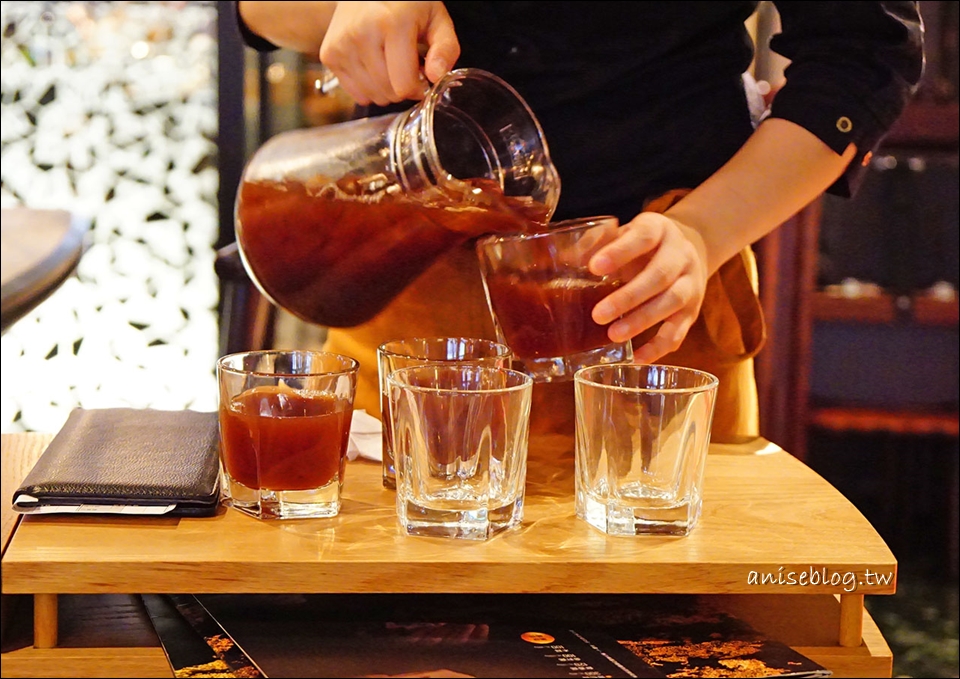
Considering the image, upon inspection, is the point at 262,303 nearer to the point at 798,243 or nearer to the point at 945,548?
the point at 798,243

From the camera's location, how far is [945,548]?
266cm

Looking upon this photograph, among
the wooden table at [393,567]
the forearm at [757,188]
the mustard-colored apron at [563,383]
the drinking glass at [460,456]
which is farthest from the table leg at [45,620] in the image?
the forearm at [757,188]

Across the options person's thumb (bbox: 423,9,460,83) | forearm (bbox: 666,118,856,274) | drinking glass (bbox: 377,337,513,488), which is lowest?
drinking glass (bbox: 377,337,513,488)

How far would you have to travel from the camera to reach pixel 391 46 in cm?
96

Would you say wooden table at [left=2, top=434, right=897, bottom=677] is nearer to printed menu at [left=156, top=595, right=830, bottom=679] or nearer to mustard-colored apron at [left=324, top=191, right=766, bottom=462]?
printed menu at [left=156, top=595, right=830, bottom=679]

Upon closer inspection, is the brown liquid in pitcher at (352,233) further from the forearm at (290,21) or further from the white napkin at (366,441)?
the forearm at (290,21)

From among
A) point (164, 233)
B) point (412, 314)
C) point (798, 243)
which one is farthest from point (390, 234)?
point (164, 233)

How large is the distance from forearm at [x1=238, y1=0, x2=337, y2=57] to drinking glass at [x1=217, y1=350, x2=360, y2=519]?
575mm

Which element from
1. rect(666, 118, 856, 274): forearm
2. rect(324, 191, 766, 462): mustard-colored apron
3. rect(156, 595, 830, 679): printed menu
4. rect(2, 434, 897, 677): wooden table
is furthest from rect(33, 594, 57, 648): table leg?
rect(666, 118, 856, 274): forearm

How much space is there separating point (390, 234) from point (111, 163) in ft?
8.00

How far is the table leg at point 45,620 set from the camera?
2.37 ft

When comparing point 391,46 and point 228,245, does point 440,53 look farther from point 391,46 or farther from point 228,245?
point 228,245

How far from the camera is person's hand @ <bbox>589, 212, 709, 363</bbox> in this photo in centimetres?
89

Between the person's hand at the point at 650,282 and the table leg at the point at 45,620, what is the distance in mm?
469
